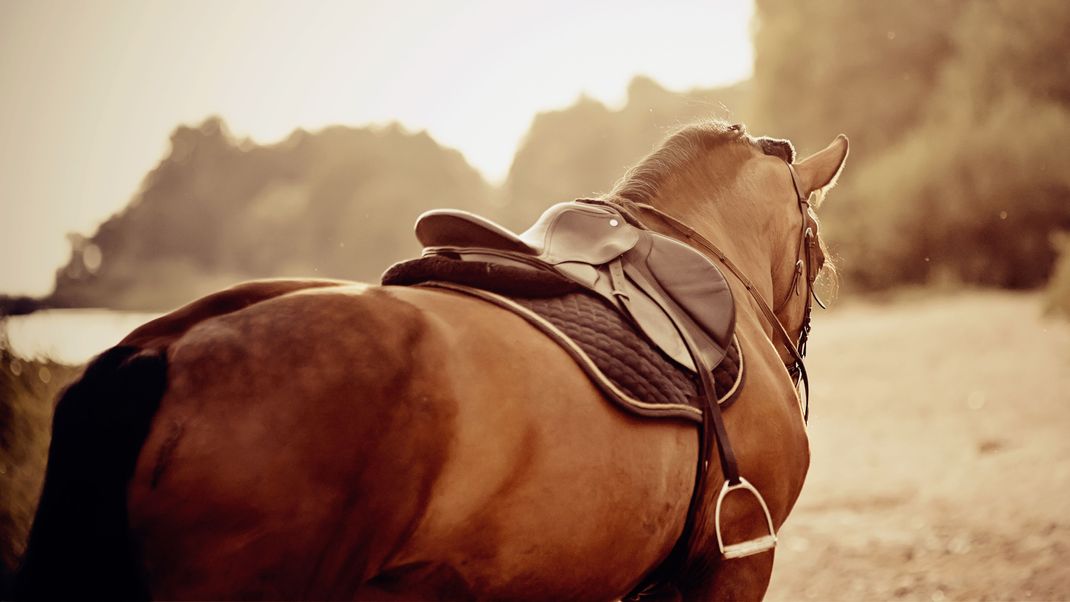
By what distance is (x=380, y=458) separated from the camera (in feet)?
5.69

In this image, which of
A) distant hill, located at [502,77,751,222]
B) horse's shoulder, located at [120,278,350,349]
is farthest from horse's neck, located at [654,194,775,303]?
distant hill, located at [502,77,751,222]

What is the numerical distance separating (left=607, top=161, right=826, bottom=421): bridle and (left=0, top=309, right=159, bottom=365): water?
2813 millimetres

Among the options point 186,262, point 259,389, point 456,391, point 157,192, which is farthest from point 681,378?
point 186,262

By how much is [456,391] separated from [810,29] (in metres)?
21.9

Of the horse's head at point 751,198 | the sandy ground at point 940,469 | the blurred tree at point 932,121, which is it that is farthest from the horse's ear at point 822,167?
the blurred tree at point 932,121

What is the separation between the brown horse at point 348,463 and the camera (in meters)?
1.58

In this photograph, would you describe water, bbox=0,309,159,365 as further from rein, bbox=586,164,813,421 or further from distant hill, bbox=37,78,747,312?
rein, bbox=586,164,813,421

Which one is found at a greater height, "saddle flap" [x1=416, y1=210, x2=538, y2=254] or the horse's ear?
"saddle flap" [x1=416, y1=210, x2=538, y2=254]

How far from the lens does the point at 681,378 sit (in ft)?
7.75

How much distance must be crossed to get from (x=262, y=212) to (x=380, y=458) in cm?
1839

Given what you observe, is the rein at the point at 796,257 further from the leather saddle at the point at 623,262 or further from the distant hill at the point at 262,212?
the distant hill at the point at 262,212

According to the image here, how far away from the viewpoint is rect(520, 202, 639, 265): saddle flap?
2.50 meters

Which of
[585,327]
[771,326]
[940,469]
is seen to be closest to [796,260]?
[771,326]

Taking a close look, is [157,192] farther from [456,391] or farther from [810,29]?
[810,29]
